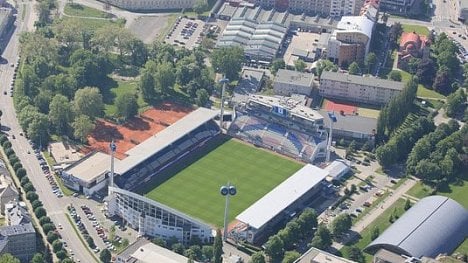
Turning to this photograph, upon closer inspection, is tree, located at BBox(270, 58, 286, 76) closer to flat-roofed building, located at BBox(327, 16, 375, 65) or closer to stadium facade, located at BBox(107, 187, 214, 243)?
flat-roofed building, located at BBox(327, 16, 375, 65)

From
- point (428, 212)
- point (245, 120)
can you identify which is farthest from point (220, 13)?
point (428, 212)

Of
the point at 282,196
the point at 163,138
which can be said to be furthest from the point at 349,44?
the point at 282,196

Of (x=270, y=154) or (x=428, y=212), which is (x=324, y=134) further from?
(x=428, y=212)

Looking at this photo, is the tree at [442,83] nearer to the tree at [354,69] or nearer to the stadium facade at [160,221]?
the tree at [354,69]

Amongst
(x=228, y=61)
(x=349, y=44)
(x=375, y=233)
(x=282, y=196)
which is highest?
(x=349, y=44)

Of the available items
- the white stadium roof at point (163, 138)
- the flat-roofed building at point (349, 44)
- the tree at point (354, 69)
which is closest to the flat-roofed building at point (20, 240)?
the white stadium roof at point (163, 138)

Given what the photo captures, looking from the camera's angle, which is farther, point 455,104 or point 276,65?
point 276,65

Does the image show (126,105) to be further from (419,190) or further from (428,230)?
(428,230)
